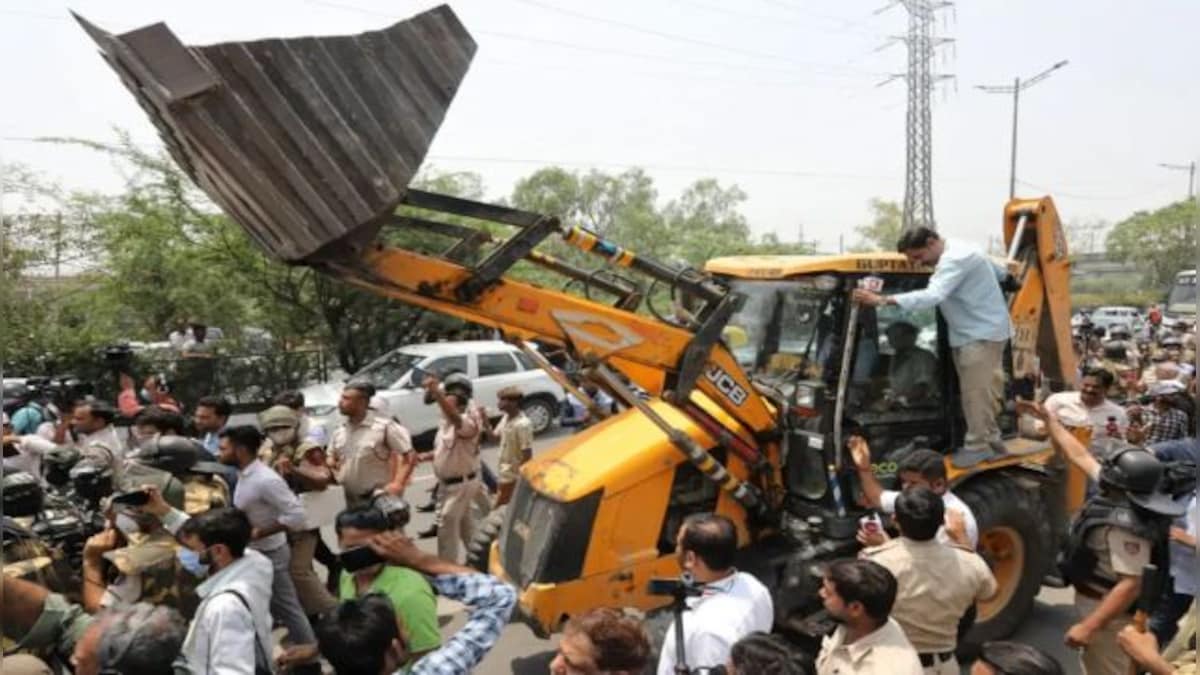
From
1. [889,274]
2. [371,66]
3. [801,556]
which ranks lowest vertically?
[801,556]

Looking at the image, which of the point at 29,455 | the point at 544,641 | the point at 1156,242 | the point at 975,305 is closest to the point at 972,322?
the point at 975,305

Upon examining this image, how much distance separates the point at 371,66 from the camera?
360 cm

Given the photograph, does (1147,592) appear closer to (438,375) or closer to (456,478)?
(456,478)

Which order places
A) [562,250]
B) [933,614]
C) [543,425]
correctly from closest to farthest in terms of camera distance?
[933,614] < [543,425] < [562,250]

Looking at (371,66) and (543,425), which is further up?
(371,66)

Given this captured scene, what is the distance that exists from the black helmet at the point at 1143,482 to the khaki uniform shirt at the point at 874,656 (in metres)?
1.22

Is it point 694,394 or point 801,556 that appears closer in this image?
point 801,556

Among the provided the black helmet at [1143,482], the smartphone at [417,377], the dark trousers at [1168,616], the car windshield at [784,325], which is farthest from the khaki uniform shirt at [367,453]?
the smartphone at [417,377]

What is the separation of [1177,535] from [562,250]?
Answer: 669 inches

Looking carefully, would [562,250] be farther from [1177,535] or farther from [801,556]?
[1177,535]

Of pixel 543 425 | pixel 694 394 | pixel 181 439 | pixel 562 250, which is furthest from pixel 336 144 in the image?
pixel 562 250

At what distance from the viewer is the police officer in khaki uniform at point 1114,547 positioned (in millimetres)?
3240

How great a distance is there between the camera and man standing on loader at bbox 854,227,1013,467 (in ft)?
15.4

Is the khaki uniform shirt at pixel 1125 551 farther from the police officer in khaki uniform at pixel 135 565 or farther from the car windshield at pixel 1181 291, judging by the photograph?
the car windshield at pixel 1181 291
